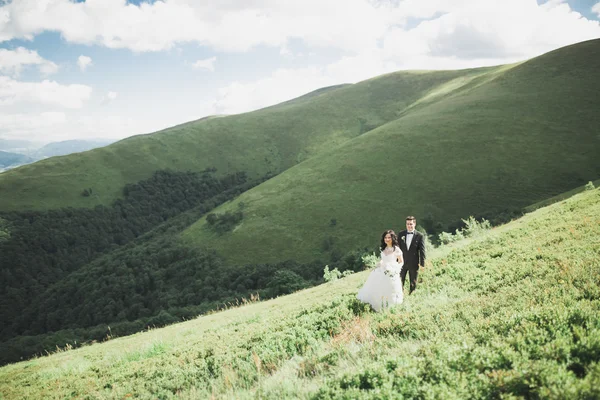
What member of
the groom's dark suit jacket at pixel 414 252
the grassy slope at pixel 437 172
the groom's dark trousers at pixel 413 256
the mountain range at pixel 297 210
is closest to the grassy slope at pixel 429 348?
the groom's dark trousers at pixel 413 256

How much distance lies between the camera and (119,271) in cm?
9519

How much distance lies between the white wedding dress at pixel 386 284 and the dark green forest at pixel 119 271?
123 feet

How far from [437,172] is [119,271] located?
94.1 metres

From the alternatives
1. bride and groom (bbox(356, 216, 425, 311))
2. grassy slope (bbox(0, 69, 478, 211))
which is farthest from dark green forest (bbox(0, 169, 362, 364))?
bride and groom (bbox(356, 216, 425, 311))

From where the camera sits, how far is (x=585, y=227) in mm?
14438

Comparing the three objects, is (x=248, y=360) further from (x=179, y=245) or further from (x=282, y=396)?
(x=179, y=245)

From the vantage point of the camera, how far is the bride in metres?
11.0

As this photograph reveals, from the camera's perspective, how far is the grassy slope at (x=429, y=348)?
5.29 meters

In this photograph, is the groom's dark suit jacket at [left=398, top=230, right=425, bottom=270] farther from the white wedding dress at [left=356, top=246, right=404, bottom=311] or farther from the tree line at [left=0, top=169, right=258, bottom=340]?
the tree line at [left=0, top=169, right=258, bottom=340]

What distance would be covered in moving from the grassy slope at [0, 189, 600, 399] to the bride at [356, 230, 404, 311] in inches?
25.2

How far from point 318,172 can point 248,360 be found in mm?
87786

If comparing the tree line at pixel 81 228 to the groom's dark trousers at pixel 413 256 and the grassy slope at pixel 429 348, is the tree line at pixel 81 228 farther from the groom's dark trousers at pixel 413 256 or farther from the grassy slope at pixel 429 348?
the groom's dark trousers at pixel 413 256

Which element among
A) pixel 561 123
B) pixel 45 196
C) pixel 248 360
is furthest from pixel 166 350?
pixel 45 196

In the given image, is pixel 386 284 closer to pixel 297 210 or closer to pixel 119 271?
pixel 297 210
